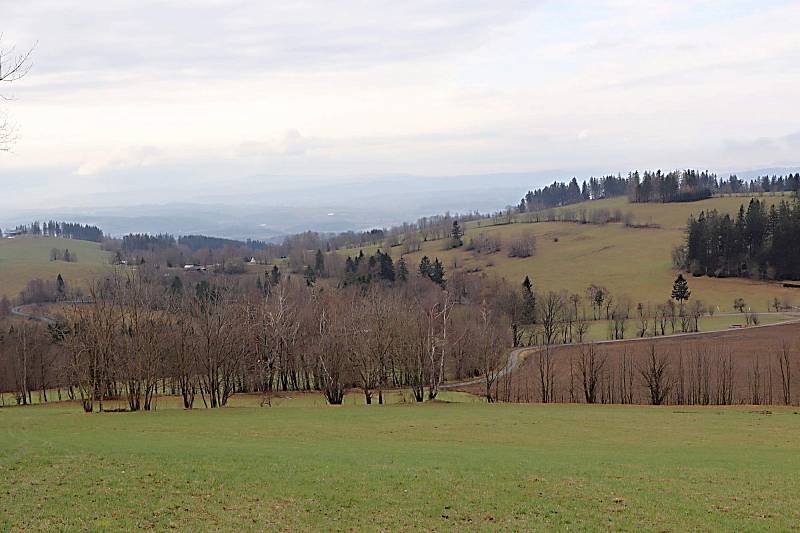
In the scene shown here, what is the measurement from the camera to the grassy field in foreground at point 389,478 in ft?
52.2

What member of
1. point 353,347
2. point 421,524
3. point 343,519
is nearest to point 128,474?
point 343,519

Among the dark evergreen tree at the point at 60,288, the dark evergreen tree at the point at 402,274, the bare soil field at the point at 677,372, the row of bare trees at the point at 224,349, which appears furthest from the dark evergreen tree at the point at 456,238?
the row of bare trees at the point at 224,349

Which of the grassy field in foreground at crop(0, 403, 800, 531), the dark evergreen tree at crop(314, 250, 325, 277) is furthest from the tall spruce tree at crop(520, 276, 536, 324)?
the grassy field in foreground at crop(0, 403, 800, 531)

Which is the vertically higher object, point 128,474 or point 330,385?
point 128,474

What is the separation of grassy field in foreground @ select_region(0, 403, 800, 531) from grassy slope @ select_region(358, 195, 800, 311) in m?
90.9

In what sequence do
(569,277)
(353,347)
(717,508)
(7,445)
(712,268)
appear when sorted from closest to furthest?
(717,508), (7,445), (353,347), (712,268), (569,277)

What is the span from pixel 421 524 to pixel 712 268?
128 meters

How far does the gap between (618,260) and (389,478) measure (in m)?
136

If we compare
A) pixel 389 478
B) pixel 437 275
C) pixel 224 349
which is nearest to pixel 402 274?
pixel 437 275

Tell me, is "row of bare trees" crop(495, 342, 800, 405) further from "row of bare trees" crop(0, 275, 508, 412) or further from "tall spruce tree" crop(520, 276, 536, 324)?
"tall spruce tree" crop(520, 276, 536, 324)

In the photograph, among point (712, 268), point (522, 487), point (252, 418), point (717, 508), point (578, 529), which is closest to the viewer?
point (578, 529)

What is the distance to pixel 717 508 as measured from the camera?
17203mm

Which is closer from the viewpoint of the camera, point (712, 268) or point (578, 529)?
point (578, 529)

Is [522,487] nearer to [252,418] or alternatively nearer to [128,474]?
[128,474]
